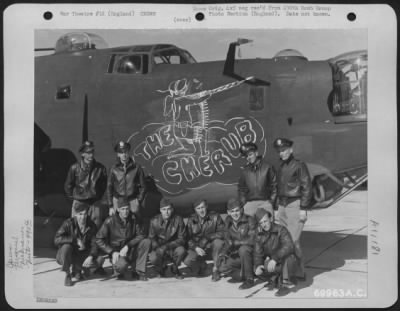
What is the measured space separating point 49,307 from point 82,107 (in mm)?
1620

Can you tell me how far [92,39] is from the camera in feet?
11.9

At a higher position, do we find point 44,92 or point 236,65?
point 236,65

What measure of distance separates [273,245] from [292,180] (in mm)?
535

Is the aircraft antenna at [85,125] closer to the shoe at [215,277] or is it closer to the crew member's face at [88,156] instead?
the crew member's face at [88,156]

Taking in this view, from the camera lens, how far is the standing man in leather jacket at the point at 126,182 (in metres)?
3.57

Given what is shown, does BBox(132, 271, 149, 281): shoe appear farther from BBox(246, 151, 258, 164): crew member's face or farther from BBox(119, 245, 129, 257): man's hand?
BBox(246, 151, 258, 164): crew member's face

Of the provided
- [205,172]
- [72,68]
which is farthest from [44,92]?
[205,172]

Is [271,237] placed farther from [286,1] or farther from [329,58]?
[286,1]

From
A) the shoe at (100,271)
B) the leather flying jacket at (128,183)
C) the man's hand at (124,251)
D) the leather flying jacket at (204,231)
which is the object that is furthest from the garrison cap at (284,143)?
the shoe at (100,271)

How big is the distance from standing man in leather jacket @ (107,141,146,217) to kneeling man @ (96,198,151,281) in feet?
0.18

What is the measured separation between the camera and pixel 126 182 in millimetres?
3566

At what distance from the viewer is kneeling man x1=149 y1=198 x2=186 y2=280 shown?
3533 millimetres

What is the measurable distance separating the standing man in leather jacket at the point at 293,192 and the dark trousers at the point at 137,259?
1.09 m

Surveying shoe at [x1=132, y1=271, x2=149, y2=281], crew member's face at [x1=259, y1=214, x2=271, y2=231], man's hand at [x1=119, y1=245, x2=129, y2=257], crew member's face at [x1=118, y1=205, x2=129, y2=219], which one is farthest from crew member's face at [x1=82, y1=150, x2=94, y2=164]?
crew member's face at [x1=259, y1=214, x2=271, y2=231]
